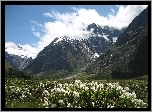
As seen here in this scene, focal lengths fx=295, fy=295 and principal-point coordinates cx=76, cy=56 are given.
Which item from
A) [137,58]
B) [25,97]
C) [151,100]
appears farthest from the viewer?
[137,58]

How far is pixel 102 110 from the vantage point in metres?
12.6

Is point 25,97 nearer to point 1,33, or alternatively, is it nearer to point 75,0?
point 1,33

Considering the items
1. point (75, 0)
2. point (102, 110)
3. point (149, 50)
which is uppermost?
point (75, 0)

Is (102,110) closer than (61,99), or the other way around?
(102,110)

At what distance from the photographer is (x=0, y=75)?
505 inches

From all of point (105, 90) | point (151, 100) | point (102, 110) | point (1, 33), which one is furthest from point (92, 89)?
point (1, 33)

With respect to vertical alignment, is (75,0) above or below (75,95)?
above

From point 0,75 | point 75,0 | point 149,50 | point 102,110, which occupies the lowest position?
point 102,110

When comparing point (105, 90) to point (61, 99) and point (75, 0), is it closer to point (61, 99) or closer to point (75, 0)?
point (61, 99)

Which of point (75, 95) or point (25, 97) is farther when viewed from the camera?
point (25, 97)

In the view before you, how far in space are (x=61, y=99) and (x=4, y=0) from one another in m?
5.13

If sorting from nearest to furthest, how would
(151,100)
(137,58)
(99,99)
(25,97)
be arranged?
1. (151,100)
2. (99,99)
3. (25,97)
4. (137,58)

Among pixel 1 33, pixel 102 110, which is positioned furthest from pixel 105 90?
pixel 1 33

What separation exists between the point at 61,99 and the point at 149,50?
4.49 m
